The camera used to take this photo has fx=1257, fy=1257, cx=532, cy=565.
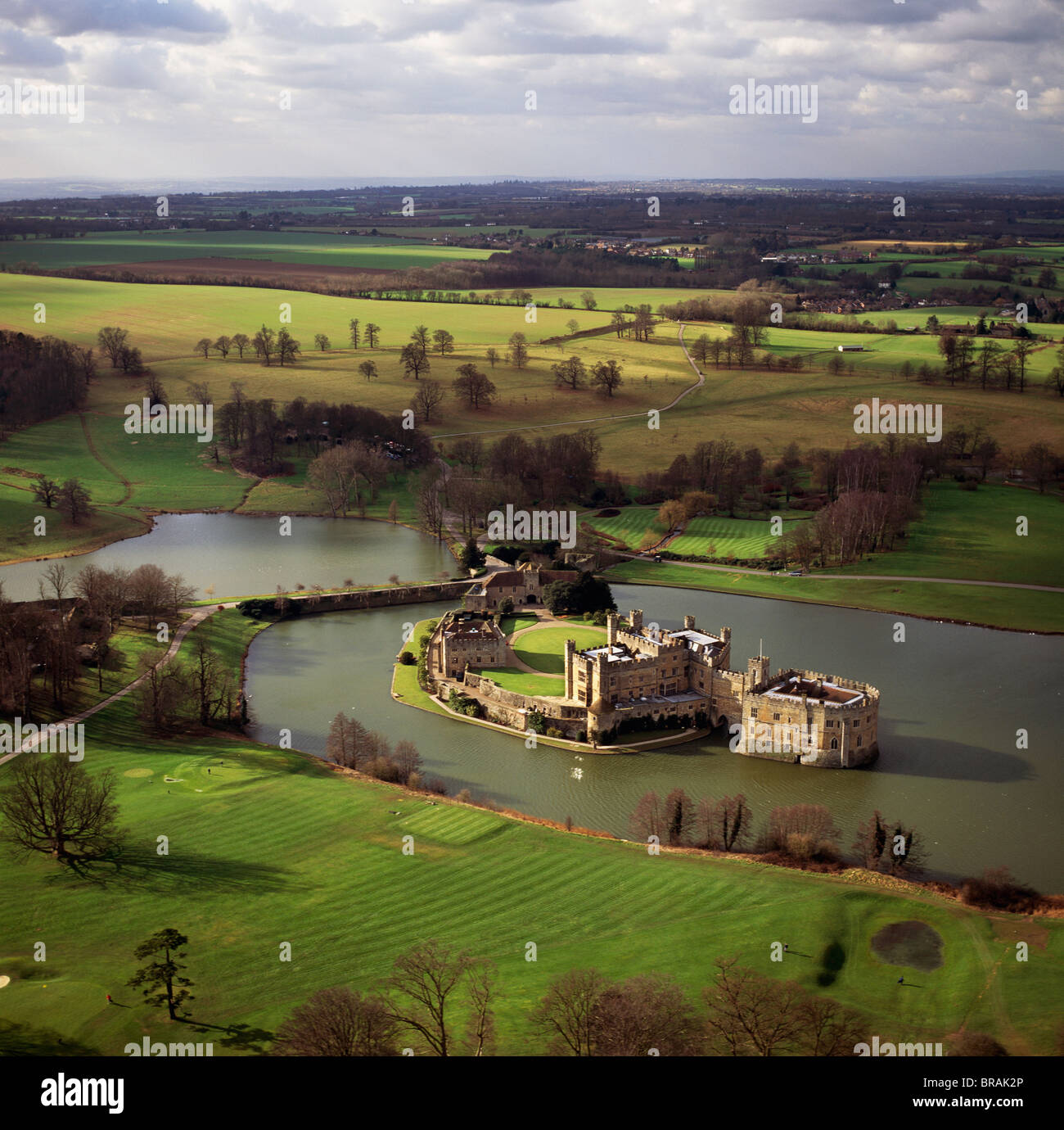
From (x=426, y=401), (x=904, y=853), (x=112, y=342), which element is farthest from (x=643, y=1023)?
(x=112, y=342)

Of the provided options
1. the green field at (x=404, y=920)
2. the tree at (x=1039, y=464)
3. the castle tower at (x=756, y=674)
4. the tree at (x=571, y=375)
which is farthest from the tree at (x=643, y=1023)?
the tree at (x=571, y=375)

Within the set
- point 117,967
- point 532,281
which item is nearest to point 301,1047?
point 117,967

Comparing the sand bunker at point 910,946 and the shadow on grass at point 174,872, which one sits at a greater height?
the shadow on grass at point 174,872

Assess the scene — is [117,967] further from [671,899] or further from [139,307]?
[139,307]

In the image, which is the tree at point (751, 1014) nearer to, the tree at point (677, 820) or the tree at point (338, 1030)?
the tree at point (338, 1030)

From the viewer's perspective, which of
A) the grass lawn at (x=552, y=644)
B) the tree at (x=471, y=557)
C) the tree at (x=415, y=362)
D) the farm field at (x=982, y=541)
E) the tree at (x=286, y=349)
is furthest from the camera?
the tree at (x=286, y=349)

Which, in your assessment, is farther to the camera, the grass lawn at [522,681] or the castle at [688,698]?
the grass lawn at [522,681]

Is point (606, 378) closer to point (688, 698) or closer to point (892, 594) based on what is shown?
point (892, 594)
